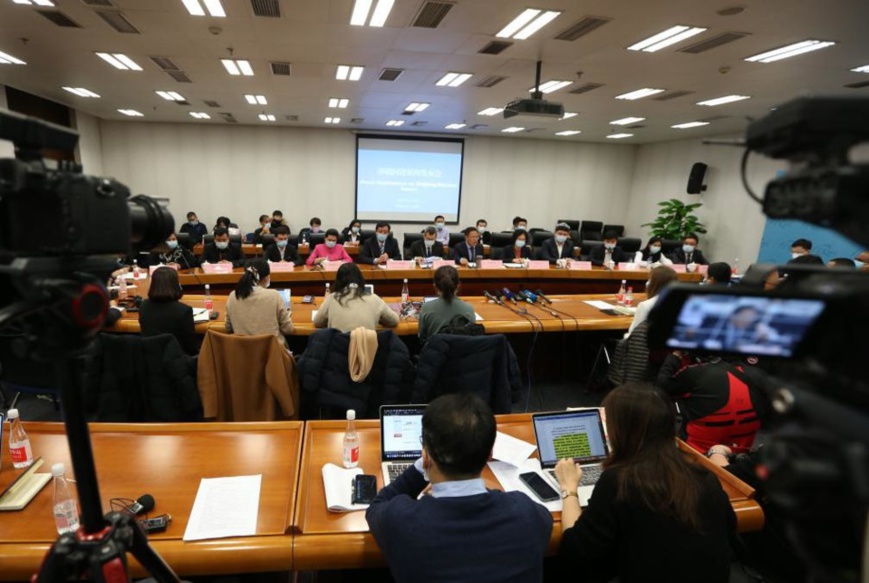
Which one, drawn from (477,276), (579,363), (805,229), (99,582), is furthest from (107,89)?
(805,229)

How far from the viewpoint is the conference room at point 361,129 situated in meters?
1.56

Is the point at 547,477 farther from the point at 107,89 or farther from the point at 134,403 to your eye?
the point at 107,89

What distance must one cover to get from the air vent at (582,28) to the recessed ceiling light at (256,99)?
4.90 meters

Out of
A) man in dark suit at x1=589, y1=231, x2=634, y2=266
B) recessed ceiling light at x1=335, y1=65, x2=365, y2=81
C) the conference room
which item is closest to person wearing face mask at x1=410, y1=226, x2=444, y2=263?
the conference room

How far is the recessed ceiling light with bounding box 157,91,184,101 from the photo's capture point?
263 inches

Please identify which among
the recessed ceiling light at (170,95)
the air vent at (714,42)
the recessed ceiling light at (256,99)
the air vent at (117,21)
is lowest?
the recessed ceiling light at (170,95)

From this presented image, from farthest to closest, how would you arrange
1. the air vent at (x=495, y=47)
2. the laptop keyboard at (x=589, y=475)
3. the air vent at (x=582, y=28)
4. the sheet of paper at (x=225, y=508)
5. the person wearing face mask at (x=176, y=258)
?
the person wearing face mask at (x=176, y=258) → the air vent at (x=495, y=47) → the air vent at (x=582, y=28) → the laptop keyboard at (x=589, y=475) → the sheet of paper at (x=225, y=508)

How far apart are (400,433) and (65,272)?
1.32 meters

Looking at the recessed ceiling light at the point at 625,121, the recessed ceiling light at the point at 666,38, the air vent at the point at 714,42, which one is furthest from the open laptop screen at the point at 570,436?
the recessed ceiling light at the point at 625,121

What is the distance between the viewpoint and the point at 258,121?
977 cm

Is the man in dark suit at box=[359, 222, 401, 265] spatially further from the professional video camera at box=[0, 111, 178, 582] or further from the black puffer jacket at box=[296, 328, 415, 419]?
the professional video camera at box=[0, 111, 178, 582]

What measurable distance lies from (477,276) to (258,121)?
6.97 m

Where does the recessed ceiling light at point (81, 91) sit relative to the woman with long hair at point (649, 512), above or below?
above

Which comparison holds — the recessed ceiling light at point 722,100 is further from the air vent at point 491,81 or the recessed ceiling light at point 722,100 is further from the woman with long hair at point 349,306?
the woman with long hair at point 349,306
